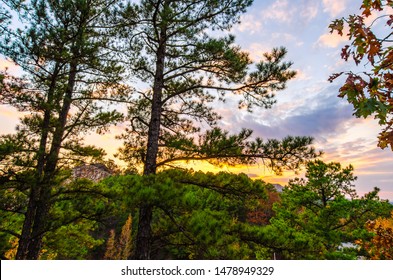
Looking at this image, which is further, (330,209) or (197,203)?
(330,209)

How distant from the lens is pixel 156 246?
21.6 ft

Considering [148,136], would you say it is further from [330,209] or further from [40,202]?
[330,209]

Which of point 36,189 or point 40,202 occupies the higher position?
point 36,189

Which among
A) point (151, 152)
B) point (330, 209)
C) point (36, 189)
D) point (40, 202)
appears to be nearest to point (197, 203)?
point (151, 152)

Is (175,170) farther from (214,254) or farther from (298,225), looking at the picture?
(298,225)

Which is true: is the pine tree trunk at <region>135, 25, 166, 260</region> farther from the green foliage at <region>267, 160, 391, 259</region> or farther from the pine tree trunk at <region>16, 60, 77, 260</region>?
the green foliage at <region>267, 160, 391, 259</region>

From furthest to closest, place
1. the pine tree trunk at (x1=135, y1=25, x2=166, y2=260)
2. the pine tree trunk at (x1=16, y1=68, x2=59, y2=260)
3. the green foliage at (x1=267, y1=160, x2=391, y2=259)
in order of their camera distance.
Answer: the green foliage at (x1=267, y1=160, x2=391, y2=259)
the pine tree trunk at (x1=16, y1=68, x2=59, y2=260)
the pine tree trunk at (x1=135, y1=25, x2=166, y2=260)

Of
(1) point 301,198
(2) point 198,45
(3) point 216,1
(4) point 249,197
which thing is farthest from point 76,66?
(1) point 301,198

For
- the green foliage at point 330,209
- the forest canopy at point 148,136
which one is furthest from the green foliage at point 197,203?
the green foliage at point 330,209

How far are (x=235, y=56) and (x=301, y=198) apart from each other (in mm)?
9692

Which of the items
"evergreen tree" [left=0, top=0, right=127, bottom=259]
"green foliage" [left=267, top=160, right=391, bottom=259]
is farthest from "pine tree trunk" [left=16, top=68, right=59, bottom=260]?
"green foliage" [left=267, top=160, right=391, bottom=259]

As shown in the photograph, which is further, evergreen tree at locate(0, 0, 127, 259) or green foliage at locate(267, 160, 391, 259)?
green foliage at locate(267, 160, 391, 259)

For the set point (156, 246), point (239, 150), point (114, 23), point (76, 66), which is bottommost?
point (156, 246)

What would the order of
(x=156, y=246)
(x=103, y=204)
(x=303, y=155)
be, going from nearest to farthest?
(x=303, y=155), (x=156, y=246), (x=103, y=204)
